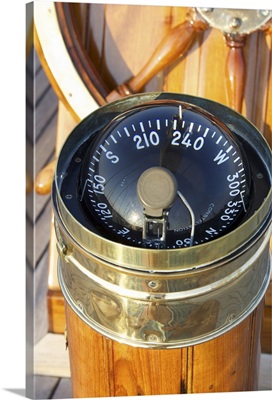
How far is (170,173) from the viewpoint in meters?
1.10

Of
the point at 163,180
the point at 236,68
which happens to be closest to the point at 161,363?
Answer: the point at 163,180

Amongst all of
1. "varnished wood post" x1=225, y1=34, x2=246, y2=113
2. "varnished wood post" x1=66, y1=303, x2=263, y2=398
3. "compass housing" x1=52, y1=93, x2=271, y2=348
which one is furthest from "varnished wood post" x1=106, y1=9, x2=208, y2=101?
"varnished wood post" x1=66, y1=303, x2=263, y2=398

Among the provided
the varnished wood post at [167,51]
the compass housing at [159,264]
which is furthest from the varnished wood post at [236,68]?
the compass housing at [159,264]

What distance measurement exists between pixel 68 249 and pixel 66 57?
0.82 meters

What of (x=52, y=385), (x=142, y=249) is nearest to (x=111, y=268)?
(x=142, y=249)

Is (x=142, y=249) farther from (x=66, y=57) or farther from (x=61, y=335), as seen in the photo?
(x=61, y=335)

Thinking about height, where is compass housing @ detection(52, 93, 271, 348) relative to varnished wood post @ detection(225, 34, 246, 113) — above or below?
below

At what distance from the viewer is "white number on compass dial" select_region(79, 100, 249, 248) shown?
1.14 meters

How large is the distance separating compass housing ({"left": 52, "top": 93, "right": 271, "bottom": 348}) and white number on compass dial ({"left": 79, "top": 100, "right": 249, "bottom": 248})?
1 centimetres

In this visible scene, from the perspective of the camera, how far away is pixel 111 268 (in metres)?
1.15

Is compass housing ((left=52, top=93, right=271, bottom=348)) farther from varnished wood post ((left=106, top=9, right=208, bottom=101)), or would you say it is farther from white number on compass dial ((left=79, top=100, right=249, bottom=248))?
varnished wood post ((left=106, top=9, right=208, bottom=101))

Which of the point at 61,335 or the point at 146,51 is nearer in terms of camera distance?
the point at 146,51

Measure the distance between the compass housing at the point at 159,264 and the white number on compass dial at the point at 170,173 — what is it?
0.01m

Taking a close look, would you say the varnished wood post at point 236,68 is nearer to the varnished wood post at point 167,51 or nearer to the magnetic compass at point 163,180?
the varnished wood post at point 167,51
